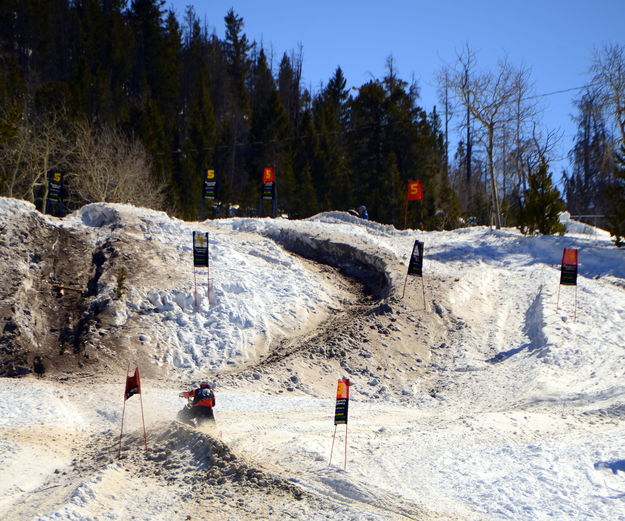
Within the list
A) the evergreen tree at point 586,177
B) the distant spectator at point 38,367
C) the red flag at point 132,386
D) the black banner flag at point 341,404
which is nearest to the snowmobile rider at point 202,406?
the red flag at point 132,386

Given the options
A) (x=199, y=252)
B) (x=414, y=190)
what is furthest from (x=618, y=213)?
(x=199, y=252)

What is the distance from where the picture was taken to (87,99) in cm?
4753

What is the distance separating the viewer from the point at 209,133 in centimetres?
Answer: 4962

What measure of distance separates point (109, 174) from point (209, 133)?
18896mm

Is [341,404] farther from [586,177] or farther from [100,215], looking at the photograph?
[586,177]

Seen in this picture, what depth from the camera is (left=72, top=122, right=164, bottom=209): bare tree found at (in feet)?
103

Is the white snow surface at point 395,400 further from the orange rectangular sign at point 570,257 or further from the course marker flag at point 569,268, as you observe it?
the orange rectangular sign at point 570,257

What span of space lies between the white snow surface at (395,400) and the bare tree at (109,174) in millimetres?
8523

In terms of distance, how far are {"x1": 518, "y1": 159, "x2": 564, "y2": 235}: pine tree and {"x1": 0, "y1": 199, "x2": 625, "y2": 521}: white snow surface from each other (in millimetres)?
2017

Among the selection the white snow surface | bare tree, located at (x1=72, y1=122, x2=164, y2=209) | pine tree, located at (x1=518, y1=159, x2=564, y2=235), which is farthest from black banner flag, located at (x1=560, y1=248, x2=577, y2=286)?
bare tree, located at (x1=72, y1=122, x2=164, y2=209)

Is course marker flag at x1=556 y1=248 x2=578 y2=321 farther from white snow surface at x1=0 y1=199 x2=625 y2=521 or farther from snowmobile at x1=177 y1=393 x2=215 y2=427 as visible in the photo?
snowmobile at x1=177 y1=393 x2=215 y2=427

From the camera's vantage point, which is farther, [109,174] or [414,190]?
[109,174]

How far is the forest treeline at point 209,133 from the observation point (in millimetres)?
33156

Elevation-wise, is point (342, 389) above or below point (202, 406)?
above
